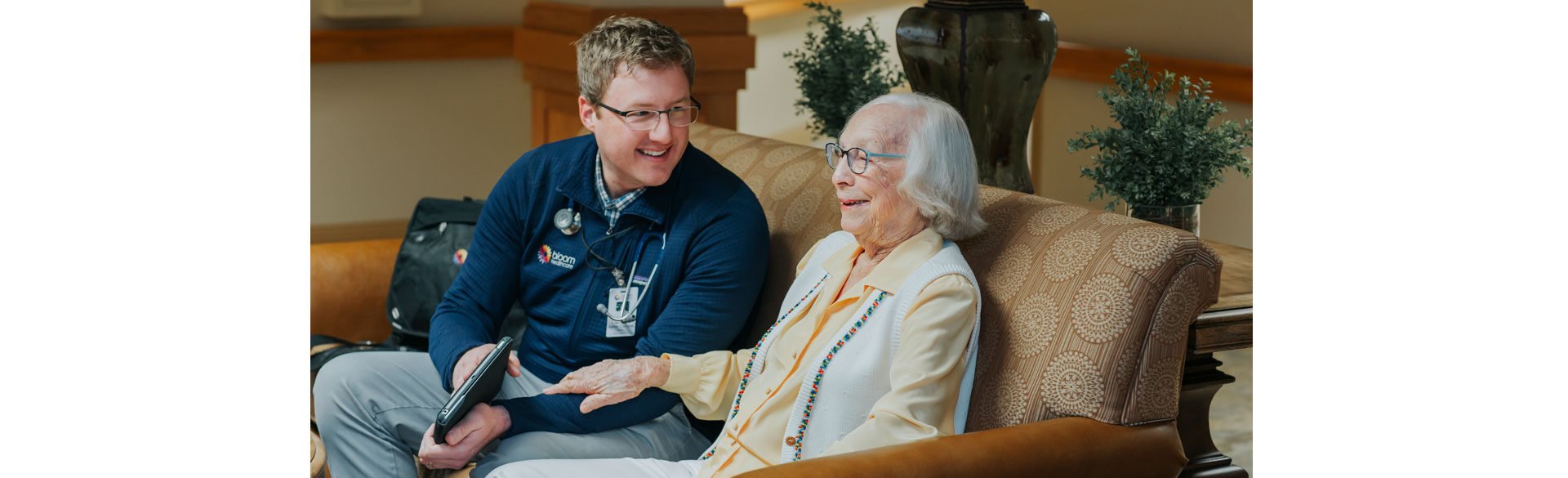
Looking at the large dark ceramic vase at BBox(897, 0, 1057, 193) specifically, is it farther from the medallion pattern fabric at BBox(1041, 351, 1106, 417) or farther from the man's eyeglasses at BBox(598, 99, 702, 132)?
the medallion pattern fabric at BBox(1041, 351, 1106, 417)

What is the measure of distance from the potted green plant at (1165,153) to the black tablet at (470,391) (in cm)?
109

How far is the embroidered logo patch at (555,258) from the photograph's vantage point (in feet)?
7.40

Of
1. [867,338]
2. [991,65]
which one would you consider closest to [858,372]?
[867,338]

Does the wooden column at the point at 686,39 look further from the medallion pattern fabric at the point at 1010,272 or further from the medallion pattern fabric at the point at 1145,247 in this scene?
the medallion pattern fabric at the point at 1145,247

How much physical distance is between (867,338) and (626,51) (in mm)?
629

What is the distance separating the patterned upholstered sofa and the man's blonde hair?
57 cm

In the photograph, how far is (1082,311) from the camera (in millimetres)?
1787

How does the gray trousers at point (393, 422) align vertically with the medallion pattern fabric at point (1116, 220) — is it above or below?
below

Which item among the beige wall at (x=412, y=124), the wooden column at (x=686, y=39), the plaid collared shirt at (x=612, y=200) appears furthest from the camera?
the beige wall at (x=412, y=124)

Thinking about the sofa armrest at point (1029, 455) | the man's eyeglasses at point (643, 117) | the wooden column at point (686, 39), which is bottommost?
the sofa armrest at point (1029, 455)

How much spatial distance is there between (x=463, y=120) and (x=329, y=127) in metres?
0.55

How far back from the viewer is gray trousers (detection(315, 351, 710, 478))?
214 centimetres

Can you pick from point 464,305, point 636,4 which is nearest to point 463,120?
point 636,4

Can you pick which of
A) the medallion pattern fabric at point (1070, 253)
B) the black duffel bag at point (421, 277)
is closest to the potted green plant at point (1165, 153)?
the medallion pattern fabric at point (1070, 253)
